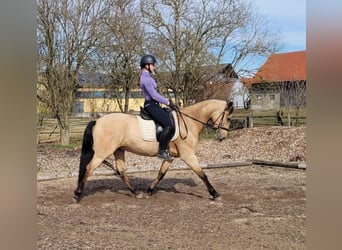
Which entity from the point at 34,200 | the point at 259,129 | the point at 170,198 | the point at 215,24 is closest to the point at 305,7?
the point at 215,24

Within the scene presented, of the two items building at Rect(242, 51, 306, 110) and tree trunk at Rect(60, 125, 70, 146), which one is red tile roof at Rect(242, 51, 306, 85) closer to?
building at Rect(242, 51, 306, 110)

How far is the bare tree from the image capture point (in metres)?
2.13

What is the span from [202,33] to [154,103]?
48 cm

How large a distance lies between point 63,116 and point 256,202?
120cm

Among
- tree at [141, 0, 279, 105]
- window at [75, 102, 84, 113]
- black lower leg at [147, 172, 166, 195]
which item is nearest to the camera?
→ tree at [141, 0, 279, 105]

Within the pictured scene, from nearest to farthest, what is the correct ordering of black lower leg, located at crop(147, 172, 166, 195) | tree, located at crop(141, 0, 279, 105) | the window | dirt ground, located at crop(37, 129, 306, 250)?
1. dirt ground, located at crop(37, 129, 306, 250)
2. tree, located at crop(141, 0, 279, 105)
3. the window
4. black lower leg, located at crop(147, 172, 166, 195)

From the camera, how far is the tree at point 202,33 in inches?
87.0

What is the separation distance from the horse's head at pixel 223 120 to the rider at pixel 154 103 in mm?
263

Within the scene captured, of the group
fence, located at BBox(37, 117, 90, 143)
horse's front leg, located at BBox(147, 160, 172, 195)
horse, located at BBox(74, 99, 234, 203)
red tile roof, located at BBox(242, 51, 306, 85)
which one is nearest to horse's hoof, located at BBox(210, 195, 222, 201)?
horse, located at BBox(74, 99, 234, 203)

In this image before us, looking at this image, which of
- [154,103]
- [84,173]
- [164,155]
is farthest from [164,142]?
[84,173]

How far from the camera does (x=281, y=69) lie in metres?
2.28

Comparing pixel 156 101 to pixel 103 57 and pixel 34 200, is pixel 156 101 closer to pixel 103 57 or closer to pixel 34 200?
pixel 103 57

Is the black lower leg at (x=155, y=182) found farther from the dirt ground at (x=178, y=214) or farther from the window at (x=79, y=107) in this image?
the window at (x=79, y=107)

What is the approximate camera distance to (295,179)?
2285mm
